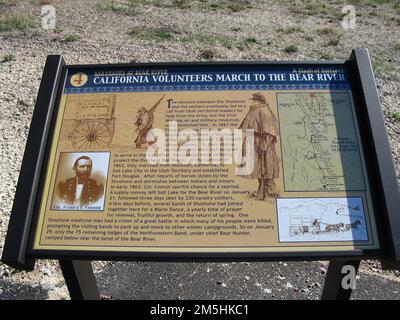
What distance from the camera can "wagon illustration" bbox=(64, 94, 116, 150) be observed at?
226 centimetres

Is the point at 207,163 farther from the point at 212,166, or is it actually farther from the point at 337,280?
the point at 337,280

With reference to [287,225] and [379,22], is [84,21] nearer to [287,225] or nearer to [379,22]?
[379,22]

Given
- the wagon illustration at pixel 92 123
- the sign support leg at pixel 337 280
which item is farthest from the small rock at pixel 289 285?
the wagon illustration at pixel 92 123

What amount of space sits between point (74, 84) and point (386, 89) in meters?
5.14

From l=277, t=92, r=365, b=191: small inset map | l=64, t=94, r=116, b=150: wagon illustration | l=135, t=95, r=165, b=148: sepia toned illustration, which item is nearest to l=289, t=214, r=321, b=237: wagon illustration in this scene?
l=277, t=92, r=365, b=191: small inset map

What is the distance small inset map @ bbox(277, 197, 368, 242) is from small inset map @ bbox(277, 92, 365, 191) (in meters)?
0.08

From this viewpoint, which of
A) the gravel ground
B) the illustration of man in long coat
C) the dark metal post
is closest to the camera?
the dark metal post

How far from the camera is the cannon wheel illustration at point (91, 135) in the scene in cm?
225

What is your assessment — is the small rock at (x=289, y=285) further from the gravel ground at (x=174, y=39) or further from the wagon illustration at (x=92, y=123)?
the wagon illustration at (x=92, y=123)

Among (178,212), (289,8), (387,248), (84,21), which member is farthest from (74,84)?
(289,8)

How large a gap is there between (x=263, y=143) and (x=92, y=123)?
918 millimetres

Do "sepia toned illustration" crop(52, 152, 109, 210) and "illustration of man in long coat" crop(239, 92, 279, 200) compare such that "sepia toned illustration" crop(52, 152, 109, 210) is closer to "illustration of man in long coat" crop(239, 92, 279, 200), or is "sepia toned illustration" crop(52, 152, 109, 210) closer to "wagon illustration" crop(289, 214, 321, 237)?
"illustration of man in long coat" crop(239, 92, 279, 200)

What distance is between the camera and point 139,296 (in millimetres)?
3098
